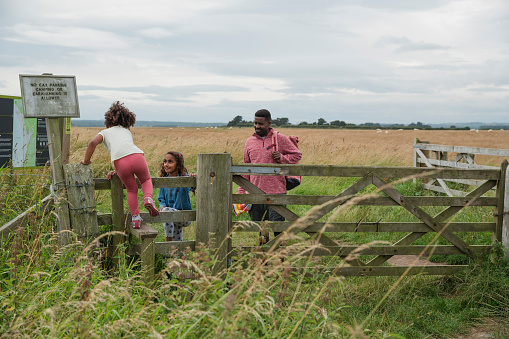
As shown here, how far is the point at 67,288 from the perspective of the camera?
3.53 meters

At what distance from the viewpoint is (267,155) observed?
602cm

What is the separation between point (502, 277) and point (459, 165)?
6318 millimetres

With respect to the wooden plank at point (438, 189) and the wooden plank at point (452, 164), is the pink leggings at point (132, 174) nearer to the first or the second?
the wooden plank at point (452, 164)

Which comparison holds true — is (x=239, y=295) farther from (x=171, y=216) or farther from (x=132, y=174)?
(x=132, y=174)

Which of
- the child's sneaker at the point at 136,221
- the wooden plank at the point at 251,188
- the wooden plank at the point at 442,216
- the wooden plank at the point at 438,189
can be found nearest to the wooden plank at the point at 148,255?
the child's sneaker at the point at 136,221

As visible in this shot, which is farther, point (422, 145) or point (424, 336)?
point (422, 145)

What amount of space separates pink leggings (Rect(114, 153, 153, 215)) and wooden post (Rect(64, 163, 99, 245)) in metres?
0.37

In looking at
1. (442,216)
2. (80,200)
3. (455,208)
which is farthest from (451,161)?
(80,200)

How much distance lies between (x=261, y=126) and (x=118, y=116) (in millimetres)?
1783

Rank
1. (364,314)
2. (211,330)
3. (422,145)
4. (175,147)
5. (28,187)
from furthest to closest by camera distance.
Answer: (175,147)
(422,145)
(28,187)
(364,314)
(211,330)

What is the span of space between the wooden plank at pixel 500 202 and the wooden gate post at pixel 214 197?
3170 mm

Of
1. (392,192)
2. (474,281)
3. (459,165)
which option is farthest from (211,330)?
(459,165)

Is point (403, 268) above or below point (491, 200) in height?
below

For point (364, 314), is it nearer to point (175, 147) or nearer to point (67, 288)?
point (67, 288)
